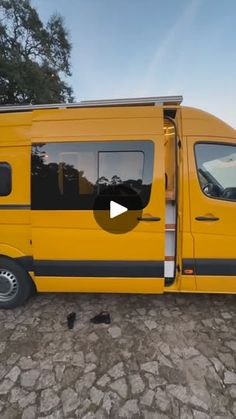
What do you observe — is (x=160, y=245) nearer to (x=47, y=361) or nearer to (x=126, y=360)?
(x=126, y=360)

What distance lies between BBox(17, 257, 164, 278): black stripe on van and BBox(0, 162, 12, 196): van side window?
2.84 feet

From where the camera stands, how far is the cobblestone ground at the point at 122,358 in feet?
6.81

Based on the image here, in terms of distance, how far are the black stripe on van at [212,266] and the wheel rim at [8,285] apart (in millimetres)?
2198

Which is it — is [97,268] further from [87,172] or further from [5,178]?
[5,178]

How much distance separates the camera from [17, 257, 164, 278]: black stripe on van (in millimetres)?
3033

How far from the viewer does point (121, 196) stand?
9.57ft

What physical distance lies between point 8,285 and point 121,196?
1920 millimetres

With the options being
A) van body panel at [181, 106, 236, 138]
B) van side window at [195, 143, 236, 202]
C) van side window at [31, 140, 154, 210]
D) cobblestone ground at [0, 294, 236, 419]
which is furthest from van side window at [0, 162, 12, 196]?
van side window at [195, 143, 236, 202]

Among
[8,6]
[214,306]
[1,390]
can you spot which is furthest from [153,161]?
[8,6]

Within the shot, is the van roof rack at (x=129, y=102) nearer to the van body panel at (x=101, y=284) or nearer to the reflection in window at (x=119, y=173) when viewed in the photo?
the reflection in window at (x=119, y=173)

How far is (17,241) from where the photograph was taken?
10.4 ft

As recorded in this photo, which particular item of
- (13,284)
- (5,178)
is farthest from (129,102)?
(13,284)

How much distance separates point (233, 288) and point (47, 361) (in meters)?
2.22

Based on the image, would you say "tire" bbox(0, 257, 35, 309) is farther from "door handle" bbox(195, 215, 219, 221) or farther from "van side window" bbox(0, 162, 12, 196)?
"door handle" bbox(195, 215, 219, 221)
